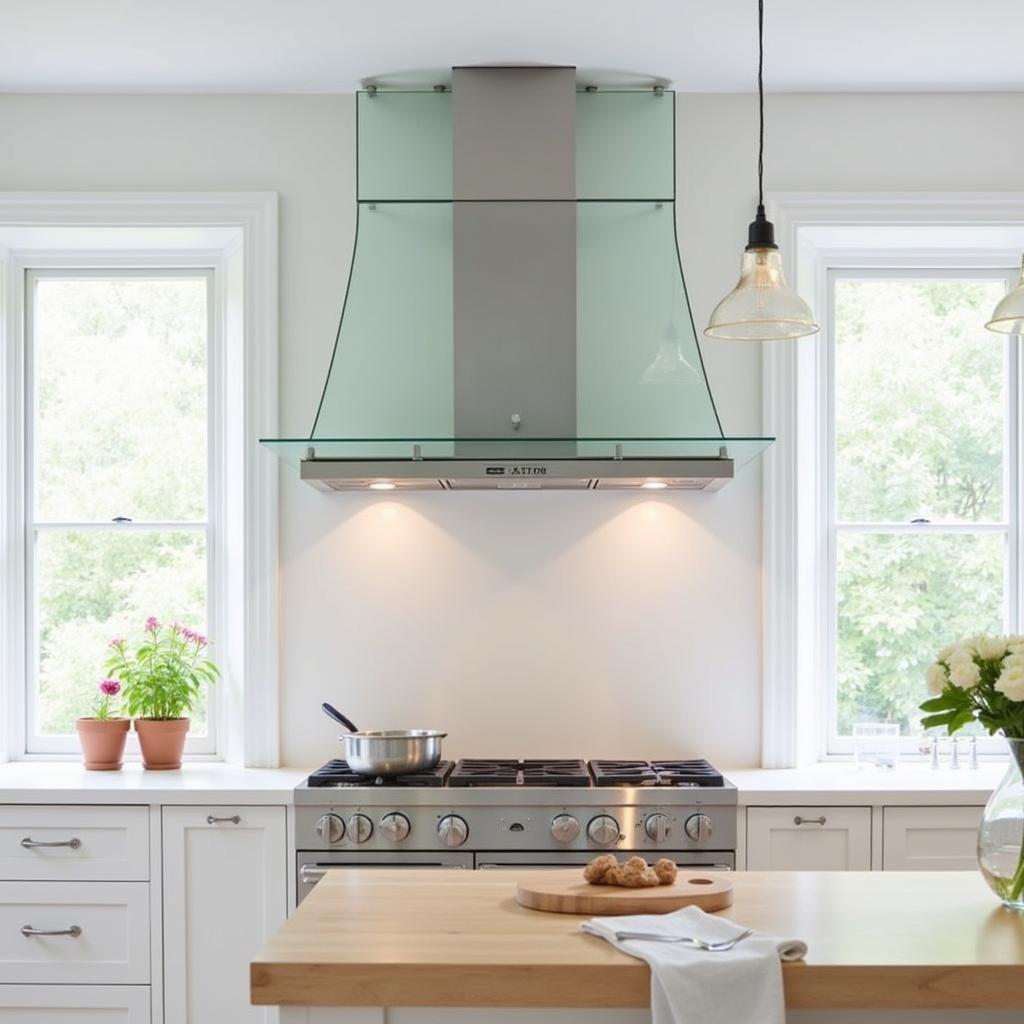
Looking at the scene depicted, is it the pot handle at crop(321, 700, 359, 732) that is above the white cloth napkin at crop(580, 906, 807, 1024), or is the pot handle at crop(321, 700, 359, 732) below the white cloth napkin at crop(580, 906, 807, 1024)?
above

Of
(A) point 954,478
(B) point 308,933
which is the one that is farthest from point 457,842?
(A) point 954,478

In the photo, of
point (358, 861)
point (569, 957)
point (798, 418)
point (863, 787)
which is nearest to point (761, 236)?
point (569, 957)

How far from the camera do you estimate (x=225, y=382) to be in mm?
4281

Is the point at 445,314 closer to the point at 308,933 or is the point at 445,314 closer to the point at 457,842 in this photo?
the point at 457,842

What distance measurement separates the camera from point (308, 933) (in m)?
2.11

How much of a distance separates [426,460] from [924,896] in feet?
5.50

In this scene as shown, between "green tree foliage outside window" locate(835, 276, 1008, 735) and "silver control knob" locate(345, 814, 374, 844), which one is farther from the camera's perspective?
"green tree foliage outside window" locate(835, 276, 1008, 735)

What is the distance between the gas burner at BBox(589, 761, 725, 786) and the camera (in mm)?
3535

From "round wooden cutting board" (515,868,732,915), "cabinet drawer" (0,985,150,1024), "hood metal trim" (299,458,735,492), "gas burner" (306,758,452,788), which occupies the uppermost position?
"hood metal trim" (299,458,735,492)

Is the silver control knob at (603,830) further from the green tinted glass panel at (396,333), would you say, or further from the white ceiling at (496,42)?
the white ceiling at (496,42)

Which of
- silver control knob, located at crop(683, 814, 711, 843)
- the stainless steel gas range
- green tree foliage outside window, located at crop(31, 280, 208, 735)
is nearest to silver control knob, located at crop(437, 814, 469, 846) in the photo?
the stainless steel gas range

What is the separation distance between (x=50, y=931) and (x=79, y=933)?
0.25ft

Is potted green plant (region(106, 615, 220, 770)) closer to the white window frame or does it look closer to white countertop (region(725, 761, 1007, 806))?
the white window frame

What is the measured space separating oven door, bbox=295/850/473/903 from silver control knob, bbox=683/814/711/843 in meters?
0.58
